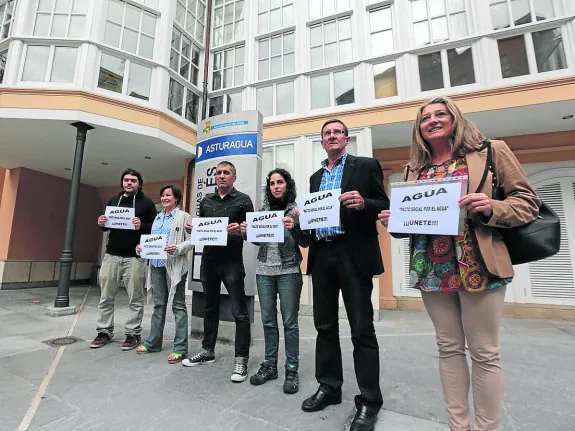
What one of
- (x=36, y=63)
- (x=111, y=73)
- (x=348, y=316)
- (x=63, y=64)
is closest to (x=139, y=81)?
(x=111, y=73)

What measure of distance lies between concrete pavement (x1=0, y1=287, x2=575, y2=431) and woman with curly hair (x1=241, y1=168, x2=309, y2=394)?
18 centimetres

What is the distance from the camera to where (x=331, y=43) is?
23.9 ft

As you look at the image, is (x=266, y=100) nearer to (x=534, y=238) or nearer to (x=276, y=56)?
(x=276, y=56)

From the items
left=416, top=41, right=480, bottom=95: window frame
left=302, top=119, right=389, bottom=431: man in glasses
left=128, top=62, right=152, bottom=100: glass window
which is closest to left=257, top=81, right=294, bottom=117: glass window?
left=128, top=62, right=152, bottom=100: glass window

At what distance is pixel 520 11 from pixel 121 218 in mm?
7884

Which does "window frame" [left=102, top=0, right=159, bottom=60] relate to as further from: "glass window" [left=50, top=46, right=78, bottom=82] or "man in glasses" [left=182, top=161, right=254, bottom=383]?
"man in glasses" [left=182, top=161, right=254, bottom=383]

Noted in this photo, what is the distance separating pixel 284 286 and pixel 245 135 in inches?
87.6

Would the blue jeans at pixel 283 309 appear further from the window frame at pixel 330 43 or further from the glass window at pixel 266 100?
the window frame at pixel 330 43

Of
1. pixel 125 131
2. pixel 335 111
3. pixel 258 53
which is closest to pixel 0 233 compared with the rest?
pixel 125 131

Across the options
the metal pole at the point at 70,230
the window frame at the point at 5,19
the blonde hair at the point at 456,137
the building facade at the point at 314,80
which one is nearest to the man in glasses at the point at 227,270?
the blonde hair at the point at 456,137

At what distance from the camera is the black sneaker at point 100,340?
3.55 m

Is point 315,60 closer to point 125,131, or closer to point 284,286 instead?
point 125,131

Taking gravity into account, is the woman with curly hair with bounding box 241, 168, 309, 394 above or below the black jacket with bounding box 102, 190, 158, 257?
below

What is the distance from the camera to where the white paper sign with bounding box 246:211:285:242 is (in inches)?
99.3
